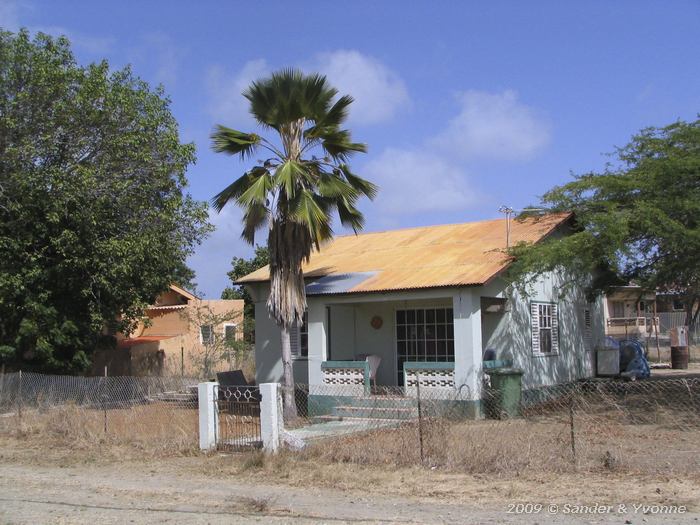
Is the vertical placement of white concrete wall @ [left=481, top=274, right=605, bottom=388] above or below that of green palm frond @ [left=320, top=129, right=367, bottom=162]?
below

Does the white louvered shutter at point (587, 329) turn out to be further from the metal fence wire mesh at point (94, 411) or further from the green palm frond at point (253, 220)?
the metal fence wire mesh at point (94, 411)

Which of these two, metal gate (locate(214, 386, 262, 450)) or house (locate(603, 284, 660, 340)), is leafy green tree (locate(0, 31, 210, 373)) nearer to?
metal gate (locate(214, 386, 262, 450))

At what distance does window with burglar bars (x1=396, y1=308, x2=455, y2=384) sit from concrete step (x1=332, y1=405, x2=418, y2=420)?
249cm

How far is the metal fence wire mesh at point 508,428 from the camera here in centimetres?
971

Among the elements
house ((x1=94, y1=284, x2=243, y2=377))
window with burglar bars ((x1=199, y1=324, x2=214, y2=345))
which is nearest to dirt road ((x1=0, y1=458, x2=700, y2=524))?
house ((x1=94, y1=284, x2=243, y2=377))

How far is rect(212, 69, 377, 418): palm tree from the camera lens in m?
15.3

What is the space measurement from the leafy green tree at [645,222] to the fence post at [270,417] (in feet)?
19.7

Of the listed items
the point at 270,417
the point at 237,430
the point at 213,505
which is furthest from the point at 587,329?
the point at 213,505

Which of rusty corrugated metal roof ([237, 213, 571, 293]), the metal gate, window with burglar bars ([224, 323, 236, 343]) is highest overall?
rusty corrugated metal roof ([237, 213, 571, 293])

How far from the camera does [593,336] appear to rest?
20.9m

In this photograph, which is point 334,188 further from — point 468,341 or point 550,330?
point 550,330

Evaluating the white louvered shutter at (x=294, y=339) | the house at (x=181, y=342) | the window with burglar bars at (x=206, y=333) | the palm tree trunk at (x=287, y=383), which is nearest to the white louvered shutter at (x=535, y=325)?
the white louvered shutter at (x=294, y=339)

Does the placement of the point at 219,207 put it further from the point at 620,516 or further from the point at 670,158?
the point at 620,516

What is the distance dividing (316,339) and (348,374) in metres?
1.33
